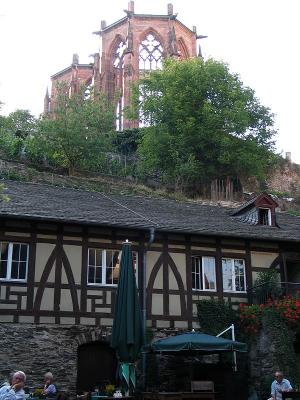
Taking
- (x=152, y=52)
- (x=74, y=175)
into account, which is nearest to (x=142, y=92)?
(x=74, y=175)

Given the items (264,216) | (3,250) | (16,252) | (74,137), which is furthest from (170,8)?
(3,250)

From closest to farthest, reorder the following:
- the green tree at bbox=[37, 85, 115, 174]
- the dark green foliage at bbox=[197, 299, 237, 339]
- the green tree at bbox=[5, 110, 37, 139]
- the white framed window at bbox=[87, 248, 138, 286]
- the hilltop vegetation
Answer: the white framed window at bbox=[87, 248, 138, 286], the dark green foliage at bbox=[197, 299, 237, 339], the green tree at bbox=[37, 85, 115, 174], the hilltop vegetation, the green tree at bbox=[5, 110, 37, 139]

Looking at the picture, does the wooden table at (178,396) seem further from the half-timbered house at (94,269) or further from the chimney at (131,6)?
the chimney at (131,6)

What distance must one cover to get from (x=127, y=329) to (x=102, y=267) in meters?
4.46

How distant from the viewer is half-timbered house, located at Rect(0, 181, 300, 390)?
16.8 meters

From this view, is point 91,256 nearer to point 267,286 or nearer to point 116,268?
point 116,268

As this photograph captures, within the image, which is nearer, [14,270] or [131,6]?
[14,270]

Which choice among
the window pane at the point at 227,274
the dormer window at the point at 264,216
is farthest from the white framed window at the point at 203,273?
the dormer window at the point at 264,216

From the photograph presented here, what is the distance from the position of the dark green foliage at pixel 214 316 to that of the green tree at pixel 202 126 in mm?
18845

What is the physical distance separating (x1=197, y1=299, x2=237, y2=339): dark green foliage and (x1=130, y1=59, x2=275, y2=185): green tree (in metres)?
18.8

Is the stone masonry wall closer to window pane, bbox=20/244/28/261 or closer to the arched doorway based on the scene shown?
the arched doorway

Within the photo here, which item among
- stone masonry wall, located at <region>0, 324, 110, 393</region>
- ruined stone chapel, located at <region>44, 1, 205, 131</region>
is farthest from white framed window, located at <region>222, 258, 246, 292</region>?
ruined stone chapel, located at <region>44, 1, 205, 131</region>

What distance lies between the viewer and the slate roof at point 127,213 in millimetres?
17766

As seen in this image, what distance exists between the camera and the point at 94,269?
1822 cm
